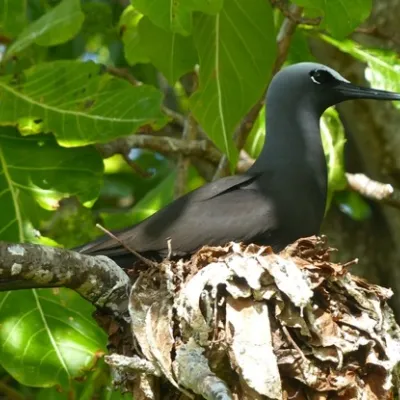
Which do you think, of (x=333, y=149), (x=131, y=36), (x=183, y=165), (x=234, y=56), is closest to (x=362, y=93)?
(x=333, y=149)

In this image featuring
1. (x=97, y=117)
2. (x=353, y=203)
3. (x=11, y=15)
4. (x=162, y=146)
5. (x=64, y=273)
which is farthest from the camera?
(x=353, y=203)

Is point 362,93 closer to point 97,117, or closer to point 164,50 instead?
point 164,50

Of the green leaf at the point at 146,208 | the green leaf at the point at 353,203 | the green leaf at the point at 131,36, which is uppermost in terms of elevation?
the green leaf at the point at 131,36

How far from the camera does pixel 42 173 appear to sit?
224 inches

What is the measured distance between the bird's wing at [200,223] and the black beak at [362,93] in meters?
0.86

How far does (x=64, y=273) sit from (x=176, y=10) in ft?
4.06

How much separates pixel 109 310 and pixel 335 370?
2.92ft

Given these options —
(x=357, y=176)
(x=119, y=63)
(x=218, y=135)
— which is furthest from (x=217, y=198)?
(x=119, y=63)

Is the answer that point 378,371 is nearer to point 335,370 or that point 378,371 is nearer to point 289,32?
point 335,370

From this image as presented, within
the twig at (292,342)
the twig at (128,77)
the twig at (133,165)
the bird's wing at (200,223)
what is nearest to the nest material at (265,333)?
the twig at (292,342)

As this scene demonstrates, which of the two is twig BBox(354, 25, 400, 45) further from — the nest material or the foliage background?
the nest material

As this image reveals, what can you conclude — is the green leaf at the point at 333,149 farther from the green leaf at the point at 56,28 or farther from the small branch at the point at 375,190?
the green leaf at the point at 56,28

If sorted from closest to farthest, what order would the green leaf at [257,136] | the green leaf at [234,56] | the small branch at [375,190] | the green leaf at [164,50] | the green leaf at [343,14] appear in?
the green leaf at [343,14], the green leaf at [234,56], the green leaf at [164,50], the small branch at [375,190], the green leaf at [257,136]

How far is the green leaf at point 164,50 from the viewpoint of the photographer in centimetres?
572
